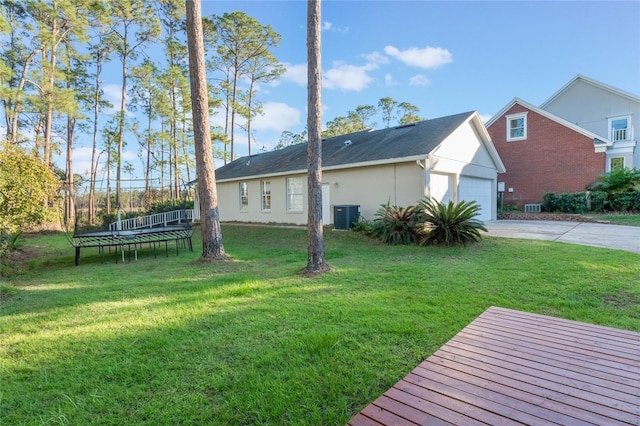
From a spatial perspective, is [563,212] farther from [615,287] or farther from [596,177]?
[615,287]

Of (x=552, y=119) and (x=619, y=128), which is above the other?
(x=552, y=119)

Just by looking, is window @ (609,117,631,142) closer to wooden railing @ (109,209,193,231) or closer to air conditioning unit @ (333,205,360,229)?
air conditioning unit @ (333,205,360,229)

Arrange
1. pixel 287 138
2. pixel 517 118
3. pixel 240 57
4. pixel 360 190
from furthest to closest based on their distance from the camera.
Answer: pixel 287 138 < pixel 240 57 < pixel 517 118 < pixel 360 190

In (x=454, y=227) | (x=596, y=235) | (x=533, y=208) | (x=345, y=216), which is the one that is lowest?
(x=596, y=235)

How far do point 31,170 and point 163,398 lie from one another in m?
7.03

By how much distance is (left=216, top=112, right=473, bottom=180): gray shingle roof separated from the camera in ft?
35.7

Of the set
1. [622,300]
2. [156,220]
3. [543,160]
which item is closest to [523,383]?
[622,300]

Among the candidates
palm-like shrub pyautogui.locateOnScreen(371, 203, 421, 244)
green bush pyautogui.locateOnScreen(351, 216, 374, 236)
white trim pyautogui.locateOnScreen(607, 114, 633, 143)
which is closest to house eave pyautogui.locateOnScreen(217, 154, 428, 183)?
palm-like shrub pyautogui.locateOnScreen(371, 203, 421, 244)

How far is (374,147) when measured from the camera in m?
12.4

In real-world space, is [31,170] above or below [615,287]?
above

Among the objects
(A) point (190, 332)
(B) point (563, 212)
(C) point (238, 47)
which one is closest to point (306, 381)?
(A) point (190, 332)

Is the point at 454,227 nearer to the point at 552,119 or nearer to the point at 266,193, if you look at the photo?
the point at 266,193

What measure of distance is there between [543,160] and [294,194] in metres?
13.6

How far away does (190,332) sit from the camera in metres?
3.35
